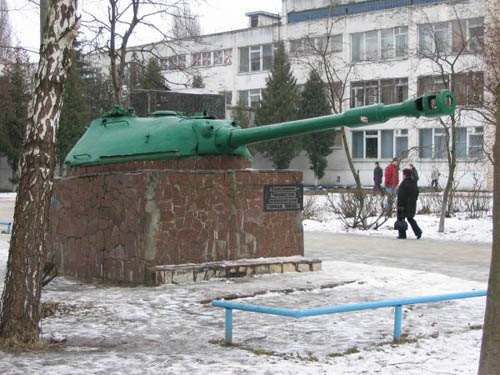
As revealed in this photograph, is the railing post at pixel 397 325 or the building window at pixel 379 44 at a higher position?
the building window at pixel 379 44

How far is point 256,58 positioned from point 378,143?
32.9 feet

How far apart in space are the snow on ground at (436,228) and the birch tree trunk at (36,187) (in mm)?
12584

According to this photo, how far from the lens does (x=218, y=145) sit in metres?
11.3

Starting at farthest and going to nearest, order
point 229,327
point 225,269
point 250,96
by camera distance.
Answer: point 250,96, point 225,269, point 229,327

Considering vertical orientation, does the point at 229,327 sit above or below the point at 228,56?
below

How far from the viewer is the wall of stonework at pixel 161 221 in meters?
10.5

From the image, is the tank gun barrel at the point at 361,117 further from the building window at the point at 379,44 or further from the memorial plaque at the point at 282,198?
the building window at the point at 379,44

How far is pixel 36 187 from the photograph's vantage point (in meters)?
6.89

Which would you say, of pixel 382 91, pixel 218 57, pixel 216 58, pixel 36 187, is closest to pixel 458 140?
pixel 382 91

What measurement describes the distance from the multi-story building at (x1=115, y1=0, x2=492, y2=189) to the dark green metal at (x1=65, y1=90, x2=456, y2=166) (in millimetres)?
28337

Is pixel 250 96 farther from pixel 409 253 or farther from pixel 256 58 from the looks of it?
pixel 409 253

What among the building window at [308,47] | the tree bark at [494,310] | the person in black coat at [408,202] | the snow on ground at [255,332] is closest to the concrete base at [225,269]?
the snow on ground at [255,332]

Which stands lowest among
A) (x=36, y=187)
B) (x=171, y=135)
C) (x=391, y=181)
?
(x=36, y=187)

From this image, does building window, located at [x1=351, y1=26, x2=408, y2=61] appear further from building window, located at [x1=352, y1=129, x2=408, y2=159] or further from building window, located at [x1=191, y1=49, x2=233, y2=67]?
building window, located at [x1=191, y1=49, x2=233, y2=67]
